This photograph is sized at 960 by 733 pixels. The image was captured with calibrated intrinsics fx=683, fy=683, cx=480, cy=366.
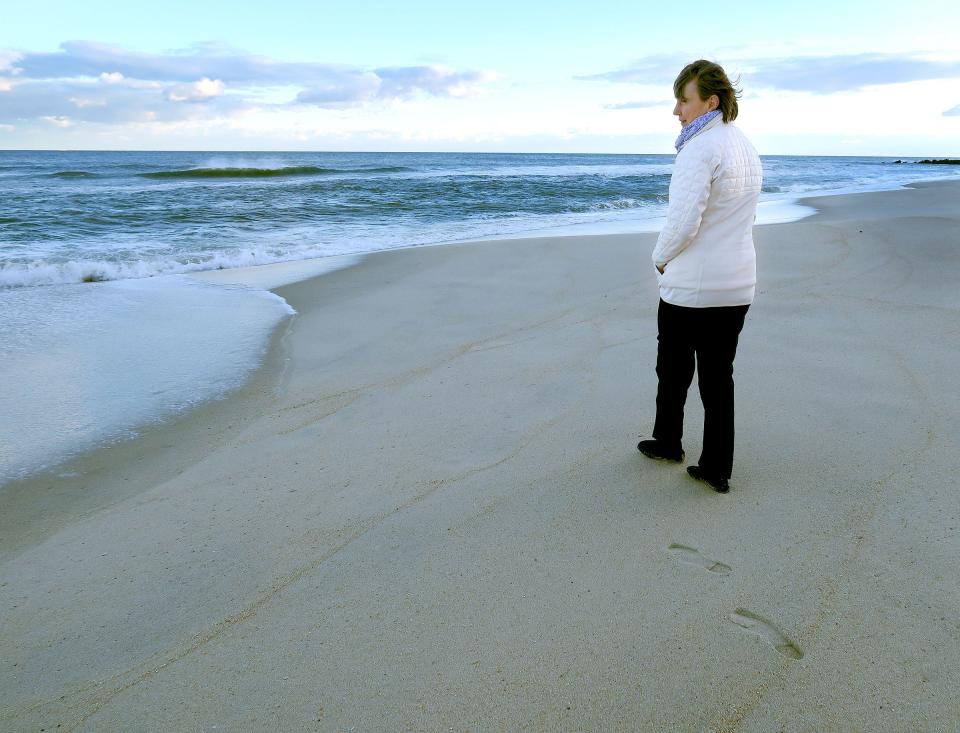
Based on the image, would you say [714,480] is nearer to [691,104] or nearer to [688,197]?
[688,197]

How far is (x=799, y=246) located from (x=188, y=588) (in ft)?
26.5

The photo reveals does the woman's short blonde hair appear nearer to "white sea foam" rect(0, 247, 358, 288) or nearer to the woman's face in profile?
the woman's face in profile

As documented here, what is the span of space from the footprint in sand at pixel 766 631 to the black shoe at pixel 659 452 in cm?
108

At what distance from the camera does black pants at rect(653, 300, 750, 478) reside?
288cm

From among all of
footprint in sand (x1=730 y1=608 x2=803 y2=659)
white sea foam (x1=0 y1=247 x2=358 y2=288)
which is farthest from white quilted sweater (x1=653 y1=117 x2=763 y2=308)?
white sea foam (x1=0 y1=247 x2=358 y2=288)

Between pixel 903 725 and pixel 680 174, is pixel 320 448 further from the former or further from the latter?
pixel 903 725

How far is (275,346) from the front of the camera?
526 centimetres

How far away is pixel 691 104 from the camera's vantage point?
2.75 metres

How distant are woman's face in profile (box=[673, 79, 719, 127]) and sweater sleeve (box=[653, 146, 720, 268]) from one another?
0.22m

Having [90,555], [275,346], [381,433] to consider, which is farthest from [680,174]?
[275,346]

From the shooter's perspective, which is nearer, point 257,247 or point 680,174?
point 680,174

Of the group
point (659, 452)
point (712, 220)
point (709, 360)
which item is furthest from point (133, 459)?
point (712, 220)

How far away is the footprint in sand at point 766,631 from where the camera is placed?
2035 millimetres

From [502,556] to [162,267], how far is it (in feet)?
26.8
